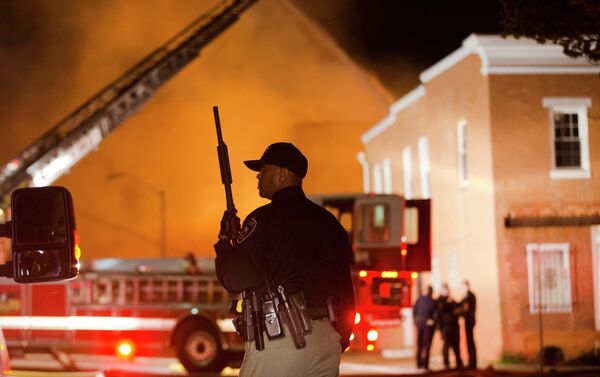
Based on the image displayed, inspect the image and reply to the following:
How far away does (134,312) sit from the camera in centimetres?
1870

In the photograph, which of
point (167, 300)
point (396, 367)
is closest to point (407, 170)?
point (396, 367)

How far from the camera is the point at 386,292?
16.7 meters

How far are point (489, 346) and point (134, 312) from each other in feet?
24.3

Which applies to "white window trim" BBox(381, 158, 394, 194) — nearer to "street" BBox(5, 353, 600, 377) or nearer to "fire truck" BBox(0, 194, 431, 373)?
"street" BBox(5, 353, 600, 377)

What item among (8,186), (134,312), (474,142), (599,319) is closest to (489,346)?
(599,319)

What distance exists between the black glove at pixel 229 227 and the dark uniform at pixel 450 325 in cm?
1521

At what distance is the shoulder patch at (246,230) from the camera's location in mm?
4742

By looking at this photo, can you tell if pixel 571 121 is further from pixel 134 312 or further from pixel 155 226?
pixel 155 226

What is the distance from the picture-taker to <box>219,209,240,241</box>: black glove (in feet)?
15.9

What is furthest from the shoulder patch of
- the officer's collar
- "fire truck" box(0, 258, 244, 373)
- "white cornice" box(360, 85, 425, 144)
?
"white cornice" box(360, 85, 425, 144)

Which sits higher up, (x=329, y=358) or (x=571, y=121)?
(x=571, y=121)

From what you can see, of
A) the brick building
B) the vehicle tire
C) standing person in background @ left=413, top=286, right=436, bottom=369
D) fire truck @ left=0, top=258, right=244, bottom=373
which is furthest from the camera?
the brick building

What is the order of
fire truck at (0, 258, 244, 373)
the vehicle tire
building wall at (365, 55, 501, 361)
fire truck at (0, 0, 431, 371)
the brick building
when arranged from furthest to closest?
building wall at (365, 55, 501, 361), the brick building, fire truck at (0, 258, 244, 373), the vehicle tire, fire truck at (0, 0, 431, 371)

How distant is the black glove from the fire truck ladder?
19.0 meters
